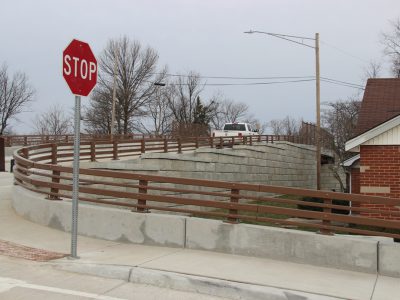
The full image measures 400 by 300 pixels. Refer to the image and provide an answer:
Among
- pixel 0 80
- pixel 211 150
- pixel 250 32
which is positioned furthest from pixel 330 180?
pixel 0 80

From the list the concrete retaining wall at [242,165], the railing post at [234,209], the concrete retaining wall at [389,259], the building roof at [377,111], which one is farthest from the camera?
the concrete retaining wall at [242,165]

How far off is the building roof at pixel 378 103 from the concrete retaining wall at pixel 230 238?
784cm

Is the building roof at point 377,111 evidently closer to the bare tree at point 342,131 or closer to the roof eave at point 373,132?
the roof eave at point 373,132

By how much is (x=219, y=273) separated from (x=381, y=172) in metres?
8.50

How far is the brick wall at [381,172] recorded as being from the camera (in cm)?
1352

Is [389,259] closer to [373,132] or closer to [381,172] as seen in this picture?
[381,172]

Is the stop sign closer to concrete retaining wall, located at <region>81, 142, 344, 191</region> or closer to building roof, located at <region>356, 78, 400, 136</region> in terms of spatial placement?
building roof, located at <region>356, 78, 400, 136</region>

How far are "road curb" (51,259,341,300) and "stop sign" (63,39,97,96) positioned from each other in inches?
104

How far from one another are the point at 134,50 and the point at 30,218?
58339mm

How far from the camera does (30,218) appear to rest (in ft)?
34.8

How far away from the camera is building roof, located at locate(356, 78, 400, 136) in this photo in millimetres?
15461

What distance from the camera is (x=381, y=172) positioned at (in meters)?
13.6

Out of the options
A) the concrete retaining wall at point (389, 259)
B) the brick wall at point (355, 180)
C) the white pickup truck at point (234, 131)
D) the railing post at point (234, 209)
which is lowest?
the concrete retaining wall at point (389, 259)

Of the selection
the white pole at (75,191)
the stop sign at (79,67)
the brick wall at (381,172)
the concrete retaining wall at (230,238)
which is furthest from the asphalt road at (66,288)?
the brick wall at (381,172)
